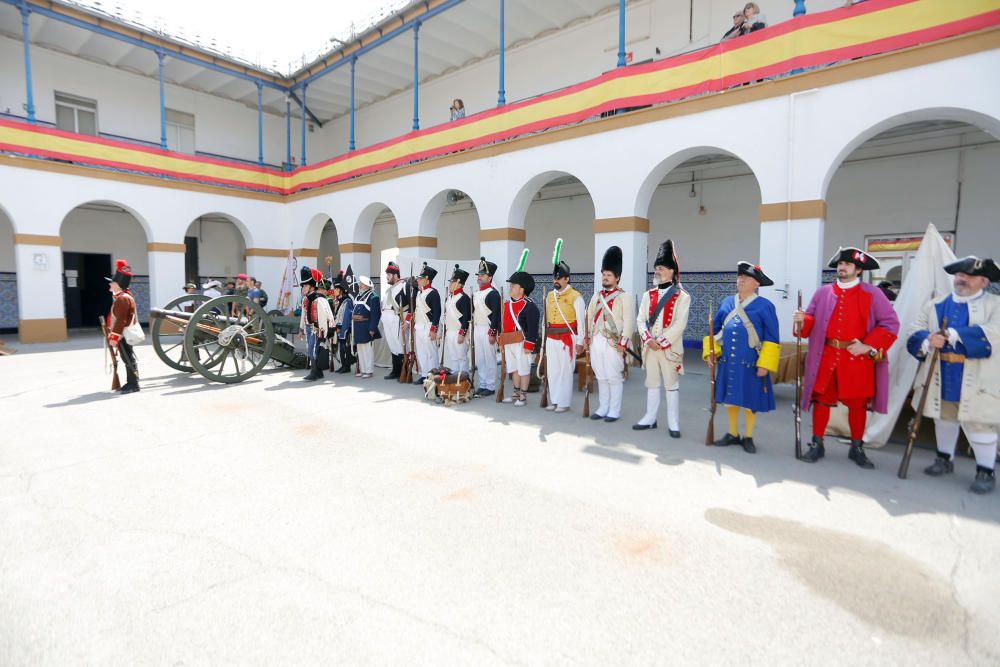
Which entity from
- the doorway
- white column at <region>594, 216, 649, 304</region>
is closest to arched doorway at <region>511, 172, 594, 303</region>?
white column at <region>594, 216, 649, 304</region>

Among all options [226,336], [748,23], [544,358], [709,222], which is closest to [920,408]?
[544,358]

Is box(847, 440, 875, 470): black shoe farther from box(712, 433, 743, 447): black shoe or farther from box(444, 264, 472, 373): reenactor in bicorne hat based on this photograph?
box(444, 264, 472, 373): reenactor in bicorne hat

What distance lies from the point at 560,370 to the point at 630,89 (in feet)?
16.0

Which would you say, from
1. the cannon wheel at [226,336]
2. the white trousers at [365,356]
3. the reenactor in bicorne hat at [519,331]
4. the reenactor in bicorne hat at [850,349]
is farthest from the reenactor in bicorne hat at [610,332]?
the cannon wheel at [226,336]

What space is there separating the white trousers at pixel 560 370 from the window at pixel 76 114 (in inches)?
588

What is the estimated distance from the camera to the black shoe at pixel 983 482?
11.9 ft

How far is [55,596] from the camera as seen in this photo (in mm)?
2400

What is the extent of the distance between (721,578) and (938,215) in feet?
30.0

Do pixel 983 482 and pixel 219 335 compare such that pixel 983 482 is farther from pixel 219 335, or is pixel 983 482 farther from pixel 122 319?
pixel 122 319

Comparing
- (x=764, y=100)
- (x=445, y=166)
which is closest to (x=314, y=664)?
(x=764, y=100)

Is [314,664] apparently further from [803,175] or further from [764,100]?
[764,100]

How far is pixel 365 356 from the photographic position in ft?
26.8

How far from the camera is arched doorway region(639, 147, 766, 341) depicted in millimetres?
10555

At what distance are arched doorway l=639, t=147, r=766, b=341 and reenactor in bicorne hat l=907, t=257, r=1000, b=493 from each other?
653cm
